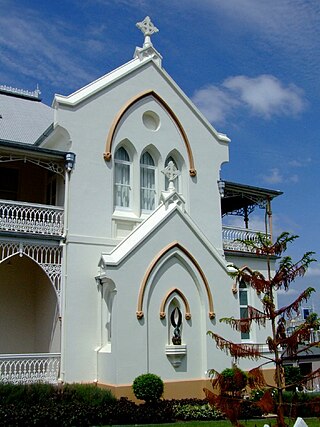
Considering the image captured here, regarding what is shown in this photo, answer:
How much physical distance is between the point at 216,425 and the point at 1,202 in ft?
31.9

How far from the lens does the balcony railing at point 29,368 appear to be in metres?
17.8

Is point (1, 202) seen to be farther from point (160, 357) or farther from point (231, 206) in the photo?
point (231, 206)

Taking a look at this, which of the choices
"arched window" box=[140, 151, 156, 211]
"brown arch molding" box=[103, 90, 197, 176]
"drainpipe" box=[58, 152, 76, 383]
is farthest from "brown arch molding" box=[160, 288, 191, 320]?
"brown arch molding" box=[103, 90, 197, 176]

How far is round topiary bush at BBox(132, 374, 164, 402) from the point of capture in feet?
56.7

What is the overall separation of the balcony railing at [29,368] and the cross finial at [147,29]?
13229mm

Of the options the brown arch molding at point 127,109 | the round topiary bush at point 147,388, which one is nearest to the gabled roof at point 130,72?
the brown arch molding at point 127,109

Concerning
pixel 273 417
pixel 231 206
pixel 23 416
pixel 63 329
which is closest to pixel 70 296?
pixel 63 329

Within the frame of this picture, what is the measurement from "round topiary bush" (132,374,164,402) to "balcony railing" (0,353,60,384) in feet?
9.49

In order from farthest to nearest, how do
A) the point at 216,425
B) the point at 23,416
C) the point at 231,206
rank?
the point at 231,206 < the point at 216,425 < the point at 23,416

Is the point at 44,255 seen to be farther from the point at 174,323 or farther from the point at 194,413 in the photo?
the point at 194,413

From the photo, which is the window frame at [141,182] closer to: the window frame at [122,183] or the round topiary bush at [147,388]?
the window frame at [122,183]

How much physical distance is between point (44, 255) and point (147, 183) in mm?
5371

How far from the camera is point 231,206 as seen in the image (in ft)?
94.4

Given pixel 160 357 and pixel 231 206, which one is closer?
pixel 160 357
